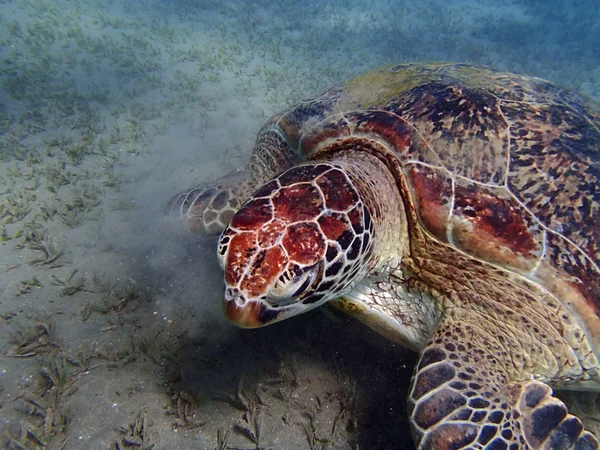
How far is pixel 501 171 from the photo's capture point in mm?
1816

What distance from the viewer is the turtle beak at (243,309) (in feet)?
4.34

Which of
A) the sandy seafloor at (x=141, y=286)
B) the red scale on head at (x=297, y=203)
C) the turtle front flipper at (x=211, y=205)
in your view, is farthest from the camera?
the turtle front flipper at (x=211, y=205)

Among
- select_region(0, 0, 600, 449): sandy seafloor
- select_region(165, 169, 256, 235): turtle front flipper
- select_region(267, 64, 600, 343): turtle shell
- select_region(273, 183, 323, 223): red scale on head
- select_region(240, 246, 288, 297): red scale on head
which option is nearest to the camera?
select_region(240, 246, 288, 297): red scale on head

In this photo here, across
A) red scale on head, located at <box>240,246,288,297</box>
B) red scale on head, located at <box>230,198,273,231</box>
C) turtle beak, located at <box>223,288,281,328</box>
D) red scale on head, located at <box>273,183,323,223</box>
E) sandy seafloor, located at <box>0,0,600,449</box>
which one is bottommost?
sandy seafloor, located at <box>0,0,600,449</box>

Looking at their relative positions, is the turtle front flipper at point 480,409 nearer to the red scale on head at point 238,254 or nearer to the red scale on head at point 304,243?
the red scale on head at point 304,243

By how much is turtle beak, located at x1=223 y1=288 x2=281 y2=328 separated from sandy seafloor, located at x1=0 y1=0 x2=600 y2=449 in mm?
942

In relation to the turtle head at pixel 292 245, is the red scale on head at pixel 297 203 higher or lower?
higher

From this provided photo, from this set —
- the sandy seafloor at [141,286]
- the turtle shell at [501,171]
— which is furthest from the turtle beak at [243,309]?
the turtle shell at [501,171]

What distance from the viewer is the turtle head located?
1.33 meters

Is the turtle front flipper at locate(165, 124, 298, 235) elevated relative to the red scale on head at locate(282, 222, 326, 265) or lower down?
lower down

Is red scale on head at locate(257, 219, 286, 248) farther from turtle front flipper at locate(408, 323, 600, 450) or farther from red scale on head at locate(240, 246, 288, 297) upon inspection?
turtle front flipper at locate(408, 323, 600, 450)

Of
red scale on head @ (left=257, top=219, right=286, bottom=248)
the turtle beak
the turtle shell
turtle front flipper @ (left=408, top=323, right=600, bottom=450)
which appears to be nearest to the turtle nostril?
the turtle beak

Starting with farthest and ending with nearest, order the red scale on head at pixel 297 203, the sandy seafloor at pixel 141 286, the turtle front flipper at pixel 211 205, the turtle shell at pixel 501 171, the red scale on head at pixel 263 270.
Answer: the turtle front flipper at pixel 211 205, the sandy seafloor at pixel 141 286, the turtle shell at pixel 501 171, the red scale on head at pixel 297 203, the red scale on head at pixel 263 270

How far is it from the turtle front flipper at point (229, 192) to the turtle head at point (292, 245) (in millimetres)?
1264
